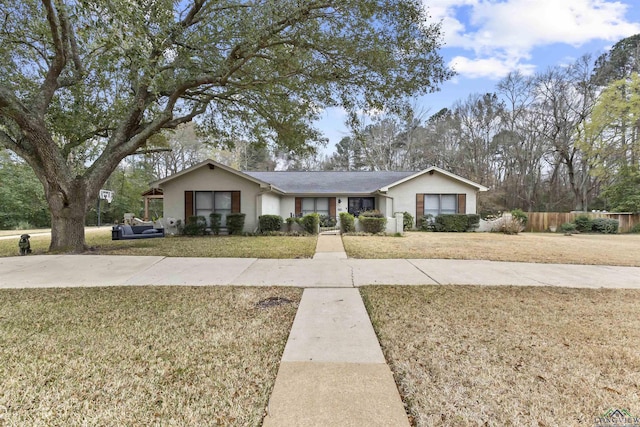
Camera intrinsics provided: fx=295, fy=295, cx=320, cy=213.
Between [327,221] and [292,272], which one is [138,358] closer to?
[292,272]

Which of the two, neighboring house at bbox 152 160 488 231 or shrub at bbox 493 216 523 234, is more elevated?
neighboring house at bbox 152 160 488 231

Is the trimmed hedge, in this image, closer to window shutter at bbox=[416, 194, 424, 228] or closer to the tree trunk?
window shutter at bbox=[416, 194, 424, 228]

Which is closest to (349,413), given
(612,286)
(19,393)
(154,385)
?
(154,385)

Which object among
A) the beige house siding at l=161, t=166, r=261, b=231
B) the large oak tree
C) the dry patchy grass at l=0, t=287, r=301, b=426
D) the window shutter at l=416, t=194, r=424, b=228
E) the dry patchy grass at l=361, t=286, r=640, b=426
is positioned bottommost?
the dry patchy grass at l=361, t=286, r=640, b=426

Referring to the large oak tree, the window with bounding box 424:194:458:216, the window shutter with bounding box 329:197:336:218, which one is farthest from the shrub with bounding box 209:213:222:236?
the window with bounding box 424:194:458:216

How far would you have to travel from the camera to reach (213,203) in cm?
1439

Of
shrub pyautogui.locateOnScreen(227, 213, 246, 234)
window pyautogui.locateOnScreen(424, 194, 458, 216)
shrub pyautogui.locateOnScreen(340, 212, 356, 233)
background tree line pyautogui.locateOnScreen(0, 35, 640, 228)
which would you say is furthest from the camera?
background tree line pyautogui.locateOnScreen(0, 35, 640, 228)

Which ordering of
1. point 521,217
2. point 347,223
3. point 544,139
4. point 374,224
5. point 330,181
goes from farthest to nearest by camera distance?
1. point 544,139
2. point 330,181
3. point 521,217
4. point 347,223
5. point 374,224

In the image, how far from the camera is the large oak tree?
21.6ft

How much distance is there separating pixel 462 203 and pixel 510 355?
50.8 feet

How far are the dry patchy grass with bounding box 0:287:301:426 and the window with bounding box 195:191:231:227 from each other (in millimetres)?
9838

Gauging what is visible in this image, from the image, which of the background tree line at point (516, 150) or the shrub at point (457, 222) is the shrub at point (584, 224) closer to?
the background tree line at point (516, 150)

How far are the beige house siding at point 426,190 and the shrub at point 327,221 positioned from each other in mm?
3120

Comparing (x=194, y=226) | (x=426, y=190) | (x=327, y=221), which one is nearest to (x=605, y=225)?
(x=426, y=190)
